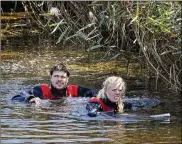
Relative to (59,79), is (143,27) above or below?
above

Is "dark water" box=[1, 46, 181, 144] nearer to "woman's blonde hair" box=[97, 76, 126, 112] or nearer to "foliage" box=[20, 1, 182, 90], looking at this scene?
"woman's blonde hair" box=[97, 76, 126, 112]

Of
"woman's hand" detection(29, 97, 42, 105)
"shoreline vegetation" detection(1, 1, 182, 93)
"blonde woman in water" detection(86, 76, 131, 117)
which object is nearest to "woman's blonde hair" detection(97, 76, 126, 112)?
"blonde woman in water" detection(86, 76, 131, 117)

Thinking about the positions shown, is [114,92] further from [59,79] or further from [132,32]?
[132,32]

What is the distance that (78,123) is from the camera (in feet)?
23.6

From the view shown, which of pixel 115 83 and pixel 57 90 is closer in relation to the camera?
Answer: pixel 115 83

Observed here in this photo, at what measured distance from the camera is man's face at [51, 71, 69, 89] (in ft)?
29.6

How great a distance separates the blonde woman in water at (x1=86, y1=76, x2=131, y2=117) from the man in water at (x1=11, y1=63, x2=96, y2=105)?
3.53 ft

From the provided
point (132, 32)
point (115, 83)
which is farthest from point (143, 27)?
point (132, 32)

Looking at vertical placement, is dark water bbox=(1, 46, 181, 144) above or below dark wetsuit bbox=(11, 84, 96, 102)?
below

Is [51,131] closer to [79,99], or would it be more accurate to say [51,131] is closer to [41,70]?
[79,99]

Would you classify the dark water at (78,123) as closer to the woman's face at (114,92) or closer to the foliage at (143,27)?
the woman's face at (114,92)

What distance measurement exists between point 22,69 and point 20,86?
5.26 ft

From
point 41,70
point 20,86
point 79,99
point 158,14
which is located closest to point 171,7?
point 158,14

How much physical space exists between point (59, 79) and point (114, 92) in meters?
1.55
